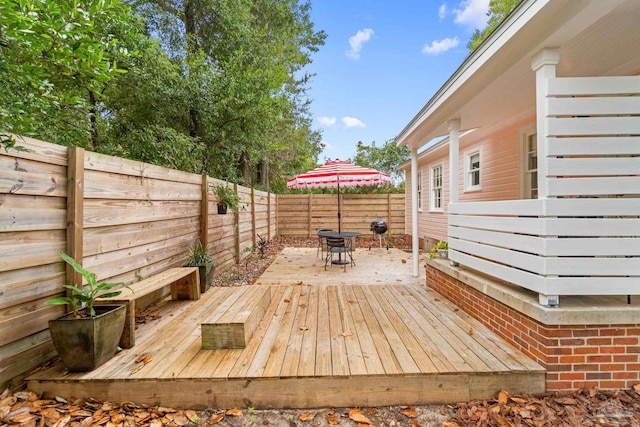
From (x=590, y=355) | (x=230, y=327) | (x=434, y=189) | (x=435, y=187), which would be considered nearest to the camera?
(x=590, y=355)

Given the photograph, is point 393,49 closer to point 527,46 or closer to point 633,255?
point 527,46

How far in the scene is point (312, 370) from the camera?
6.56 ft

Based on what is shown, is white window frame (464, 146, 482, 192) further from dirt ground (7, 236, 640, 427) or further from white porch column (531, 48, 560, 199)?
dirt ground (7, 236, 640, 427)

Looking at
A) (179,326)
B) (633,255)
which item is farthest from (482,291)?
(179,326)

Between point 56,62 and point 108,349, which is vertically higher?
point 56,62

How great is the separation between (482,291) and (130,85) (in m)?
7.02

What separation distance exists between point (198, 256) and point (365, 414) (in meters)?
3.25

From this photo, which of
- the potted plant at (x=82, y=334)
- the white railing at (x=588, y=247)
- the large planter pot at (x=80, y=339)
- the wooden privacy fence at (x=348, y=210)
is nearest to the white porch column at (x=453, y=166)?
the white railing at (x=588, y=247)

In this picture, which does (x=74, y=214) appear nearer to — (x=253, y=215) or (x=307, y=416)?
(x=307, y=416)

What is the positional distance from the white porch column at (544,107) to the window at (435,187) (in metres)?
6.31

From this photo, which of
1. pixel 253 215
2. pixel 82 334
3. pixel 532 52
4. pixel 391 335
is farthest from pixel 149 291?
pixel 253 215

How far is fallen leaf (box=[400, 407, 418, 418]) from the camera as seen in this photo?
1.86 metres

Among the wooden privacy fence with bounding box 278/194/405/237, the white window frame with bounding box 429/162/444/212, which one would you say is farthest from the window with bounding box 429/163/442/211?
the wooden privacy fence with bounding box 278/194/405/237

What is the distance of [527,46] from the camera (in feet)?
7.49
